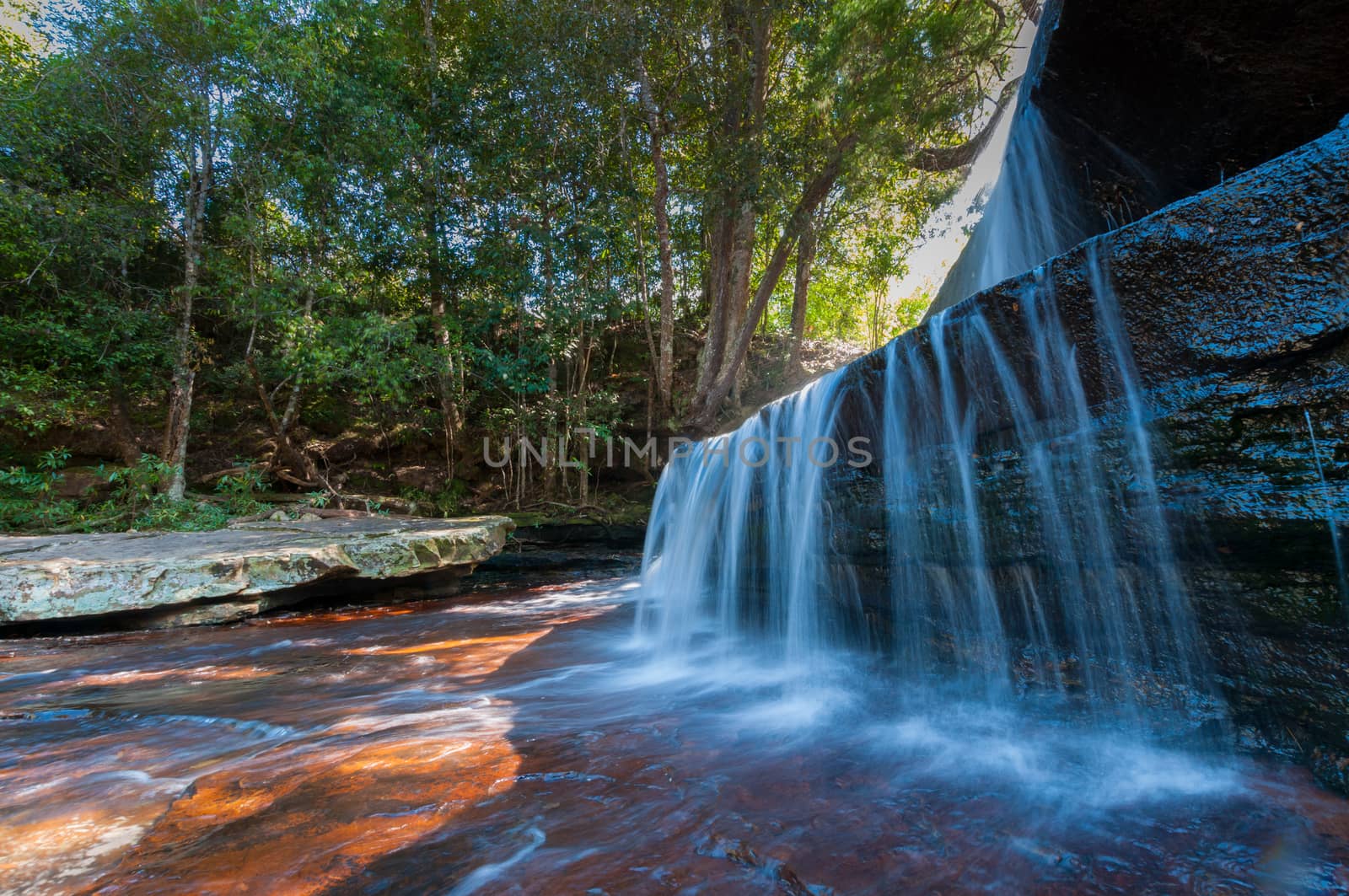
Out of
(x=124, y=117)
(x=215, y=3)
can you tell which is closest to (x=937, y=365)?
(x=215, y=3)

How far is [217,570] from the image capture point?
16.7 ft

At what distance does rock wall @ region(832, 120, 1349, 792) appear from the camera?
1.60 m

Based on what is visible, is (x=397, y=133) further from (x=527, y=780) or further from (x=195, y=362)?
(x=527, y=780)

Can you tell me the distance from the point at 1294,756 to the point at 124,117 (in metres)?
14.8

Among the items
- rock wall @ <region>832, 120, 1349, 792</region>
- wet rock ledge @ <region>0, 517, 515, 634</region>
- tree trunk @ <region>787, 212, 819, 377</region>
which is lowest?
wet rock ledge @ <region>0, 517, 515, 634</region>

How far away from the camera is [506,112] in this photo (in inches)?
418

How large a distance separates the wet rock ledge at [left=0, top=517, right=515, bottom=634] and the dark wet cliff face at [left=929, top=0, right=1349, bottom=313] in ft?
23.2

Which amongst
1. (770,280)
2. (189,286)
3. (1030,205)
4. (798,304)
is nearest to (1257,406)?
(1030,205)

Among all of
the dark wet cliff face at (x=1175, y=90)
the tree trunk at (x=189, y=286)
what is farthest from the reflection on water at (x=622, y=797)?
the tree trunk at (x=189, y=286)

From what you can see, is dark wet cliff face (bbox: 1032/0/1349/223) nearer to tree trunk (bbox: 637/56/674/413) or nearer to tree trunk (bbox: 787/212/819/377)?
tree trunk (bbox: 637/56/674/413)

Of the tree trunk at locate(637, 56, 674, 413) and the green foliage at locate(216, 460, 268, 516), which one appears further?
the tree trunk at locate(637, 56, 674, 413)

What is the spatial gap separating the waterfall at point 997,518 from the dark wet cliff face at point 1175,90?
219cm

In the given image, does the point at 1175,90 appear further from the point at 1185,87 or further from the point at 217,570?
the point at 217,570

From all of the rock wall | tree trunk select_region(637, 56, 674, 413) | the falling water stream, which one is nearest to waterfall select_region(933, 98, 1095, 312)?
the falling water stream
